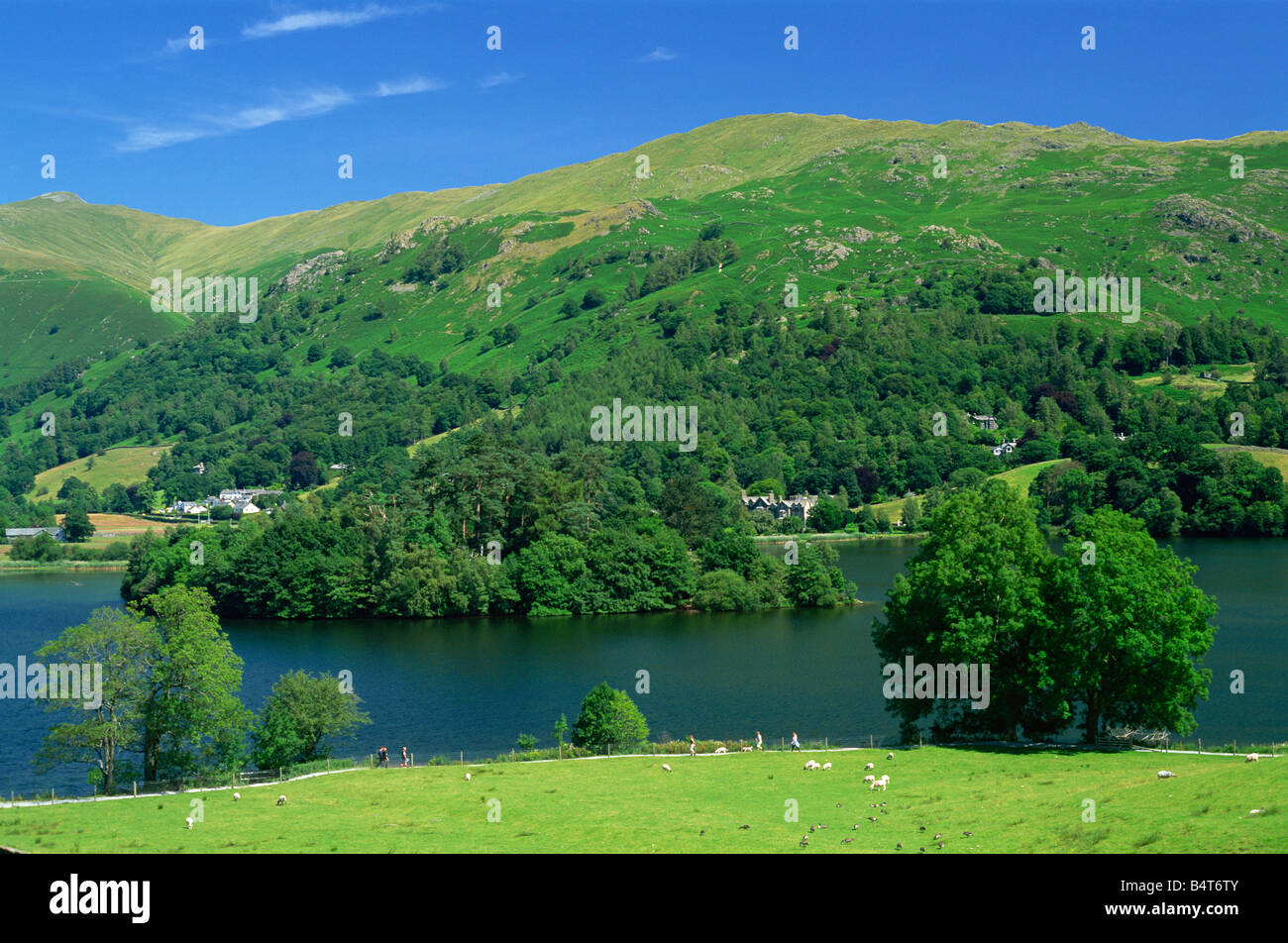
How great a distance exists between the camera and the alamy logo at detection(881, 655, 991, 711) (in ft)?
159

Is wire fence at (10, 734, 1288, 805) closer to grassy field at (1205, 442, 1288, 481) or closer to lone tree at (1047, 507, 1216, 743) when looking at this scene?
lone tree at (1047, 507, 1216, 743)

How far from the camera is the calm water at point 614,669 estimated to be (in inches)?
2334

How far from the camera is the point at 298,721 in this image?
50188mm

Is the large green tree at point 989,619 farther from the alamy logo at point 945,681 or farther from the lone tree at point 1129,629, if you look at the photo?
the lone tree at point 1129,629

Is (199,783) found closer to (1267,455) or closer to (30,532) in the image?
(30,532)

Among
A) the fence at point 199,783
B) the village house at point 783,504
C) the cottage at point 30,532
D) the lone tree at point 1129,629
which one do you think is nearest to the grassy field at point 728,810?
the fence at point 199,783

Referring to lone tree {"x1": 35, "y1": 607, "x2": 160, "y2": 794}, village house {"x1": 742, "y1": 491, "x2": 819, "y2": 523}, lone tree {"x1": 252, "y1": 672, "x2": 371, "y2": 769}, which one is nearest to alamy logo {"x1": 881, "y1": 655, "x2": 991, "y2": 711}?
lone tree {"x1": 252, "y1": 672, "x2": 371, "y2": 769}

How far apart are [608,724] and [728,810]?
1721cm
